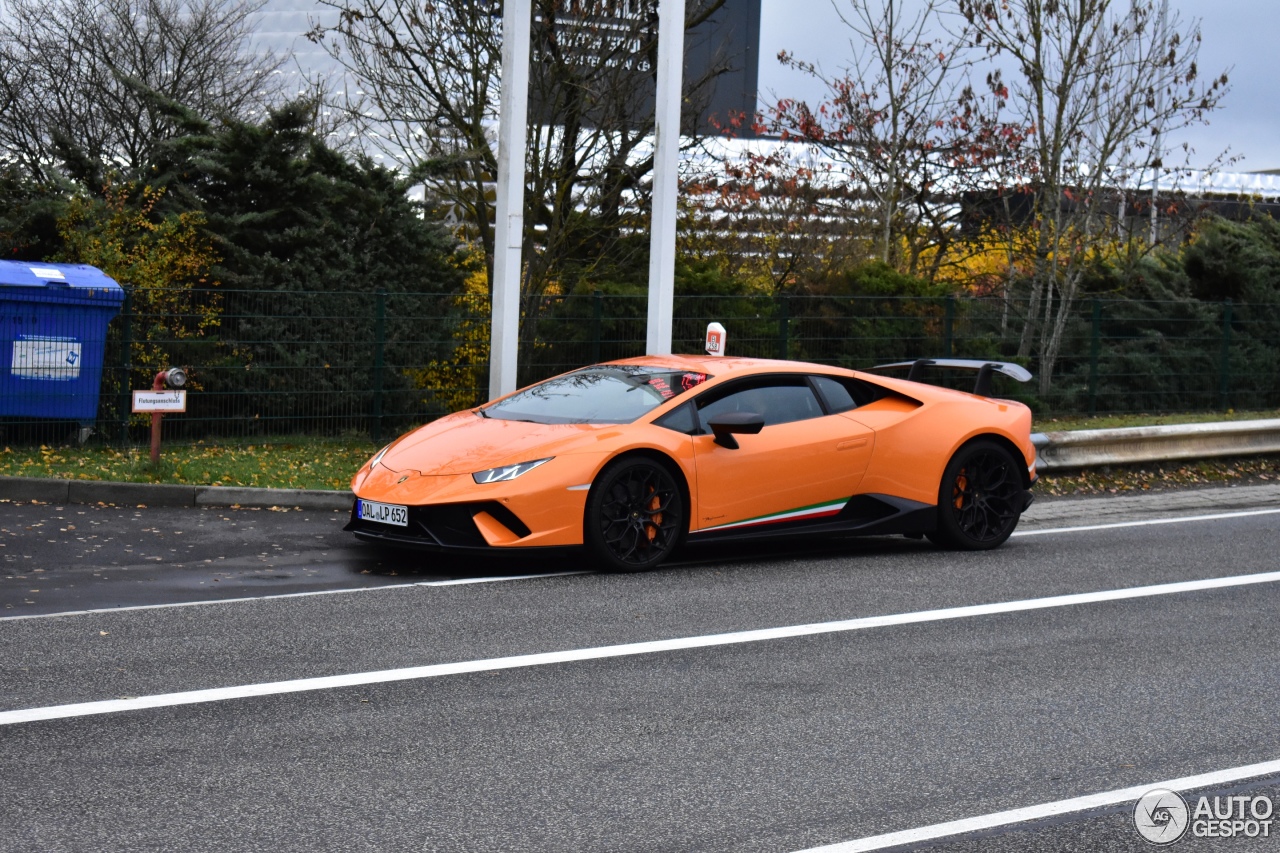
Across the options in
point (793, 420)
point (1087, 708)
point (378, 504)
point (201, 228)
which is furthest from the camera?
point (201, 228)

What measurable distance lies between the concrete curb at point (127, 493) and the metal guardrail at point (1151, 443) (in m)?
7.12

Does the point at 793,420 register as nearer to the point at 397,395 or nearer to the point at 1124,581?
the point at 1124,581

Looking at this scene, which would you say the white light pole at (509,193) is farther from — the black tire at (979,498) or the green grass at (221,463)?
the black tire at (979,498)

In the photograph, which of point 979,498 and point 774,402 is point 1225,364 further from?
point 774,402

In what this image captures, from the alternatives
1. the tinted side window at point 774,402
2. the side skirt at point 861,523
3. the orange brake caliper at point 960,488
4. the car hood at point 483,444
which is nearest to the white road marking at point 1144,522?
the orange brake caliper at point 960,488

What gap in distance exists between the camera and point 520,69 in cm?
1238

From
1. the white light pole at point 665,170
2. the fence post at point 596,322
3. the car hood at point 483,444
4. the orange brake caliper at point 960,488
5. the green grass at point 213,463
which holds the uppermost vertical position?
the white light pole at point 665,170

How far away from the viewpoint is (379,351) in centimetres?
1409

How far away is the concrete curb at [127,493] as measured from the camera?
10867 millimetres

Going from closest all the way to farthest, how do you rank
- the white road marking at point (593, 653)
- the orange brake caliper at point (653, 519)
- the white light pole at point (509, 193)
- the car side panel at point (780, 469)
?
1. the white road marking at point (593, 653)
2. the orange brake caliper at point (653, 519)
3. the car side panel at point (780, 469)
4. the white light pole at point (509, 193)

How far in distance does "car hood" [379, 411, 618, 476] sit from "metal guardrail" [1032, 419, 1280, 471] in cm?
625

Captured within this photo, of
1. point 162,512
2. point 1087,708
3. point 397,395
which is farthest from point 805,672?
point 397,395

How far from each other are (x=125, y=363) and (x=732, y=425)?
6923 mm

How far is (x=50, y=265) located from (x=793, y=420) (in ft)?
24.6
